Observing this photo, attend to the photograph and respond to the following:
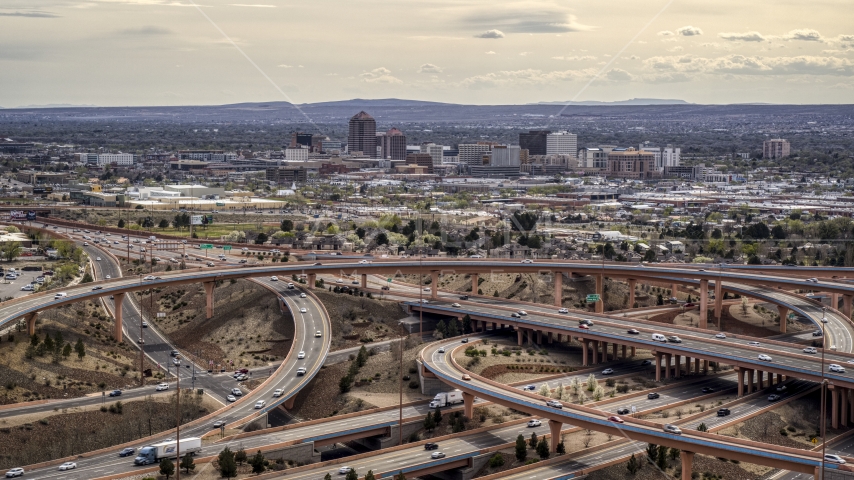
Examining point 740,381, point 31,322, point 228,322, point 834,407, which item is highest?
point 31,322

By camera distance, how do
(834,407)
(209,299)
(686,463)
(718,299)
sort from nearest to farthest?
(686,463) → (834,407) → (209,299) → (718,299)

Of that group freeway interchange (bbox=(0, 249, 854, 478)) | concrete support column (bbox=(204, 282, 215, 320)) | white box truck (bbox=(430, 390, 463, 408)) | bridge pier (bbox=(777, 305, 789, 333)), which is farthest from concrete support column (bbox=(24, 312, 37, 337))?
bridge pier (bbox=(777, 305, 789, 333))

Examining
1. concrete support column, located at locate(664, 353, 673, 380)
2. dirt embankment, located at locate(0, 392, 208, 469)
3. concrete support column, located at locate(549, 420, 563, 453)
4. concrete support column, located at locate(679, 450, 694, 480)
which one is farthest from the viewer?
concrete support column, located at locate(664, 353, 673, 380)

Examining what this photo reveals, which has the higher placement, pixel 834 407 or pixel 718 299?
pixel 718 299

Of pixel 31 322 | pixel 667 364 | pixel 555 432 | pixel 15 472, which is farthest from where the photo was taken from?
pixel 667 364

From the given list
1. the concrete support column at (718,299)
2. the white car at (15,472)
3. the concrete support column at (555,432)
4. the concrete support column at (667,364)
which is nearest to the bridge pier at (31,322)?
the white car at (15,472)

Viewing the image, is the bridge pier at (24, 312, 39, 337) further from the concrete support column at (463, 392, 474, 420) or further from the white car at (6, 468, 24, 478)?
the concrete support column at (463, 392, 474, 420)

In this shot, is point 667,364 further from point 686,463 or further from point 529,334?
point 686,463

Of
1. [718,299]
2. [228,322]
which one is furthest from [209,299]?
[718,299]
